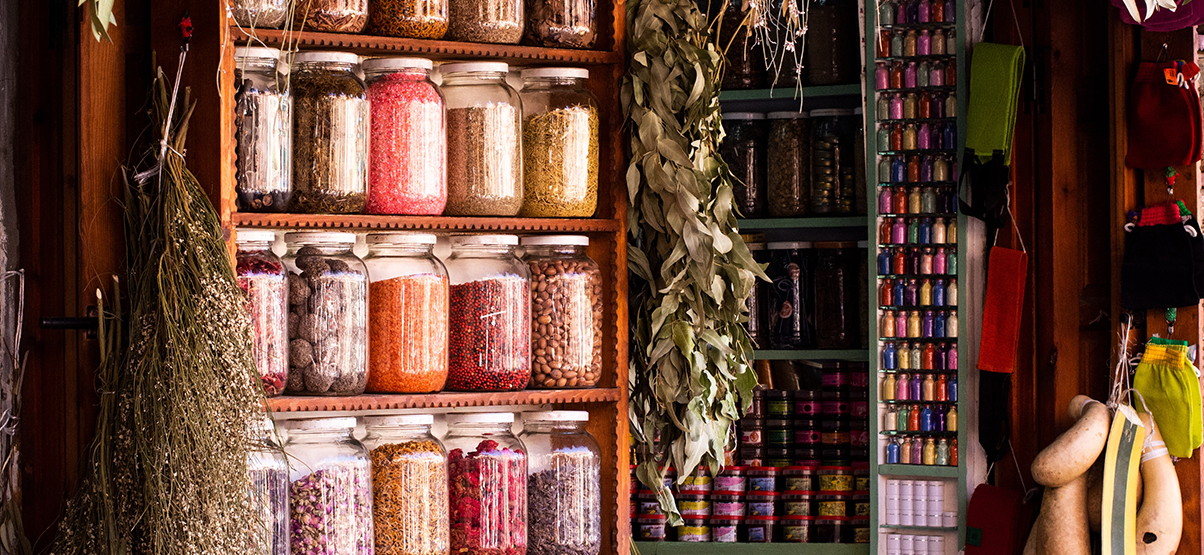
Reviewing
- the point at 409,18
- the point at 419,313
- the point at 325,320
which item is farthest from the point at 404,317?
the point at 409,18

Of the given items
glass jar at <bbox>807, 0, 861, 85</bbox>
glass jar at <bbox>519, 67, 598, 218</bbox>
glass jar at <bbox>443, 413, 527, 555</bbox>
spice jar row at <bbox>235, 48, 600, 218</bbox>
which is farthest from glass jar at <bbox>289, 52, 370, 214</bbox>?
glass jar at <bbox>807, 0, 861, 85</bbox>

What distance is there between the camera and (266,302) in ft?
6.01

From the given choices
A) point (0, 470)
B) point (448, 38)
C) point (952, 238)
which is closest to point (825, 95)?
point (952, 238)

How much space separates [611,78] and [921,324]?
4.82 ft

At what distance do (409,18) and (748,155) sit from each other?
1575 mm

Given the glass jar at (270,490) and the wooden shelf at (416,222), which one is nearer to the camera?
the glass jar at (270,490)

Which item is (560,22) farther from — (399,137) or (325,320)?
(325,320)

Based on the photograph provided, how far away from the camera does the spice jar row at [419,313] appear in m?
1.86

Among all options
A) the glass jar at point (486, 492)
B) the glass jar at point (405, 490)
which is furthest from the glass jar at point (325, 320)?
the glass jar at point (486, 492)

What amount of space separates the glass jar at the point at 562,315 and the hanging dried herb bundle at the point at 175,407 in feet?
1.73

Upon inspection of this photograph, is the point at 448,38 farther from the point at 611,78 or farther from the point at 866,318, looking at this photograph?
the point at 866,318

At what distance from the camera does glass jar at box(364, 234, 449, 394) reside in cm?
192

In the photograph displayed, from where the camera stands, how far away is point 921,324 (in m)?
3.15

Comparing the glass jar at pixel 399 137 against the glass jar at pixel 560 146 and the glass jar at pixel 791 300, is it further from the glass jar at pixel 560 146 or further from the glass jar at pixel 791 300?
the glass jar at pixel 791 300
